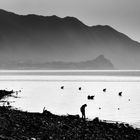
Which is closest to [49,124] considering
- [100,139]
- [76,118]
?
[100,139]

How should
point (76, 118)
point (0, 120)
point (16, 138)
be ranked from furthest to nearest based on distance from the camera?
point (76, 118) < point (0, 120) < point (16, 138)

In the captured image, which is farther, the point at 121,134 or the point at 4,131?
the point at 121,134

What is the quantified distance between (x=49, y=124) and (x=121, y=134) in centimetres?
587

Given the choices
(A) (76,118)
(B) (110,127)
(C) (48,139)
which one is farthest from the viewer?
(A) (76,118)

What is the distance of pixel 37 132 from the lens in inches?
1072

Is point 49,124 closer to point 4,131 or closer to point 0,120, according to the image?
point 0,120

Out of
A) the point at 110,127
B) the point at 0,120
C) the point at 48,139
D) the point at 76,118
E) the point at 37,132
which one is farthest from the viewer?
the point at 76,118

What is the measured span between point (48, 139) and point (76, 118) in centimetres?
1476

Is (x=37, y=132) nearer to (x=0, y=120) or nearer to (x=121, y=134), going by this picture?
(x=0, y=120)

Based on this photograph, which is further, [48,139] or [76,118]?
[76,118]

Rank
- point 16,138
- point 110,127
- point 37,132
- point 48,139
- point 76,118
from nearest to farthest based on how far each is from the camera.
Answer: point 16,138 < point 48,139 < point 37,132 < point 110,127 < point 76,118

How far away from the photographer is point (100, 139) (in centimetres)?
2753

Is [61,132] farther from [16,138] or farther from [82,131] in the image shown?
[16,138]

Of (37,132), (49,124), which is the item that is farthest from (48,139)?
(49,124)
